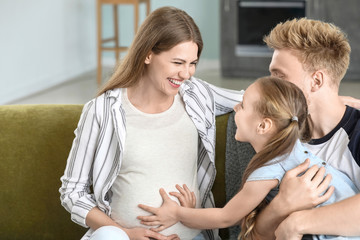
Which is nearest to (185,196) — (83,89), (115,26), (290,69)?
(290,69)

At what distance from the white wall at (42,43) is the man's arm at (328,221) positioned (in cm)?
435

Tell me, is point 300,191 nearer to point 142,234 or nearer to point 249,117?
point 249,117

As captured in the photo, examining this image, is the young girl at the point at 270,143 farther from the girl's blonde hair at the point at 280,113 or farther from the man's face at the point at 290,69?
the man's face at the point at 290,69

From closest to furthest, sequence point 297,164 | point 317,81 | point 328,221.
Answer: point 328,221, point 297,164, point 317,81

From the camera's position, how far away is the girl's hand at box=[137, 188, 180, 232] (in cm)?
186

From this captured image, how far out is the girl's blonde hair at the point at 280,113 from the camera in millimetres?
1639

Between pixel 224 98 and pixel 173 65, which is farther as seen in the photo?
pixel 224 98

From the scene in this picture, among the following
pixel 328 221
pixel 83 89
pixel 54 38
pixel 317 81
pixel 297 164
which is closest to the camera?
pixel 328 221

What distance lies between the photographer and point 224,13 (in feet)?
20.2

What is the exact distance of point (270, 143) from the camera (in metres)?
1.66

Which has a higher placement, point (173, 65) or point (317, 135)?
point (173, 65)

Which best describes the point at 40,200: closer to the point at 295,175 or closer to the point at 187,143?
the point at 187,143

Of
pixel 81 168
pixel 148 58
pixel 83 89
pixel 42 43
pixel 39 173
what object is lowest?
pixel 83 89

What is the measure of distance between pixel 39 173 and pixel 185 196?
606 mm
